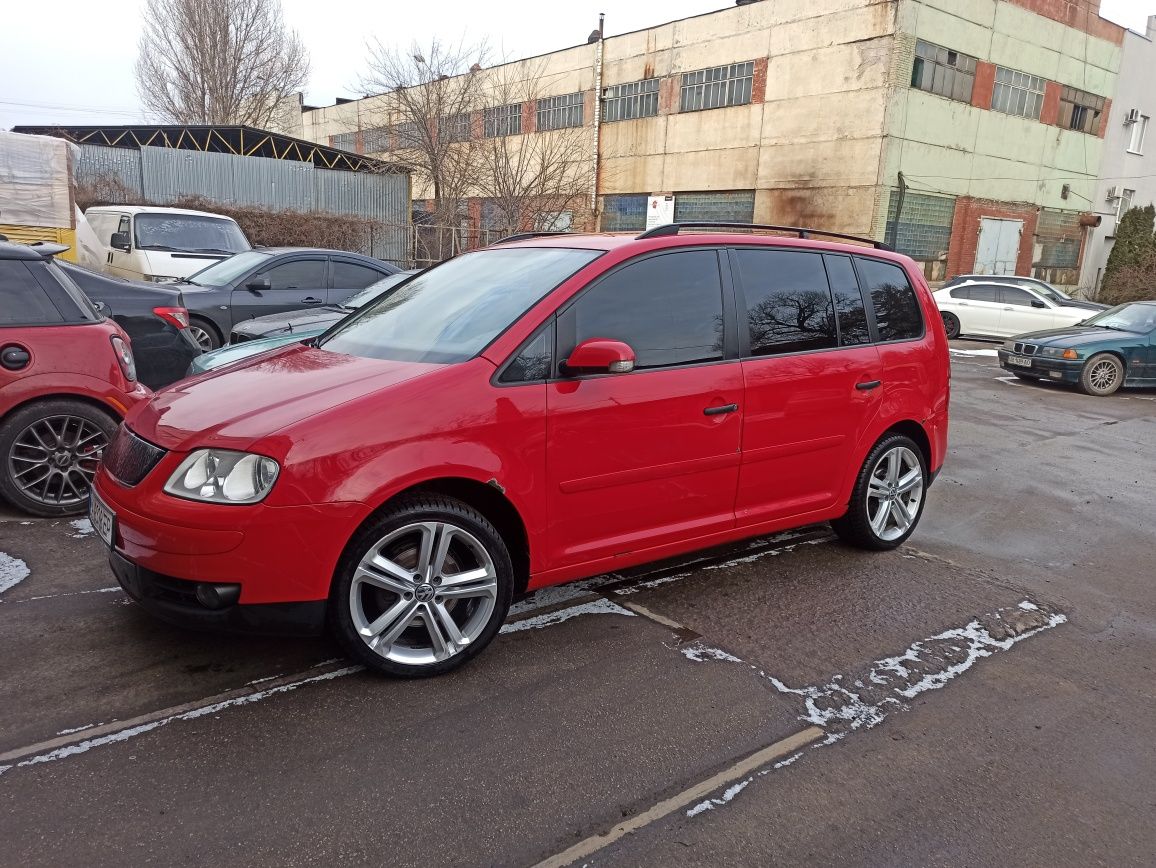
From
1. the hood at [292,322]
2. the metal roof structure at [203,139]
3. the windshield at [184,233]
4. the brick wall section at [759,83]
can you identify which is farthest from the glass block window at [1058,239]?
the hood at [292,322]

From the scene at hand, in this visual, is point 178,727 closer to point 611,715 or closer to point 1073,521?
point 611,715

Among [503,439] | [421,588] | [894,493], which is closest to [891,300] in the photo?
[894,493]

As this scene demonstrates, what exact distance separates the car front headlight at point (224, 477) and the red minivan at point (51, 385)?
2.22 meters

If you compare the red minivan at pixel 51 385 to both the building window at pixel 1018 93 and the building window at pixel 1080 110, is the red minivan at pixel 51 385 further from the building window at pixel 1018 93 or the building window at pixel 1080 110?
the building window at pixel 1080 110

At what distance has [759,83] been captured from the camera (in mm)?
29516

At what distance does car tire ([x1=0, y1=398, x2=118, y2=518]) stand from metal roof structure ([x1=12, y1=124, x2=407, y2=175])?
70.1ft

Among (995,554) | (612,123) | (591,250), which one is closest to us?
(591,250)

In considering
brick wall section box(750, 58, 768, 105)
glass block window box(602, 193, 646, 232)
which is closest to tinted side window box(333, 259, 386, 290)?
brick wall section box(750, 58, 768, 105)

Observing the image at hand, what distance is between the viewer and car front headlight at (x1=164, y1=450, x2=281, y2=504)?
2.93 metres

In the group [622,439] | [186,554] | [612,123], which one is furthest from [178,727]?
[612,123]

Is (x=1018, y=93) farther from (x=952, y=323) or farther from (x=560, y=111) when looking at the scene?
(x=560, y=111)

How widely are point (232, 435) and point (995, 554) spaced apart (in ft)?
15.0

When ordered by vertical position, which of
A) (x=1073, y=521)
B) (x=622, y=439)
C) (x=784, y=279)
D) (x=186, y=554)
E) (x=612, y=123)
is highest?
(x=612, y=123)

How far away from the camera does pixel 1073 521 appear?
6.14 metres
